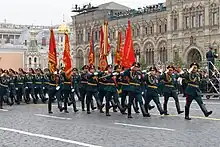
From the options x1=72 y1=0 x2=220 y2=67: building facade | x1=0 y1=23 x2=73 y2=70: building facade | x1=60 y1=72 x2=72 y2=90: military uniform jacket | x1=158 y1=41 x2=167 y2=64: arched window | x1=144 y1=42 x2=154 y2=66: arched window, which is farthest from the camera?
x1=0 y1=23 x2=73 y2=70: building facade

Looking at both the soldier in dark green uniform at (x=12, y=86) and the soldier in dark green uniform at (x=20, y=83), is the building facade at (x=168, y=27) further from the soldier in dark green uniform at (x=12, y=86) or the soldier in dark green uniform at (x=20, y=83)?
the soldier in dark green uniform at (x=12, y=86)

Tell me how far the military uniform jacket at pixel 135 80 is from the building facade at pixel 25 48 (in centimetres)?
4616

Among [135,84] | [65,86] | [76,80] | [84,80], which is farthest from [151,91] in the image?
[76,80]

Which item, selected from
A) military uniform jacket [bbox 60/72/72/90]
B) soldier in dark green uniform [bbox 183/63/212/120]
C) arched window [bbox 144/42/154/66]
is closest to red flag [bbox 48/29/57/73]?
military uniform jacket [bbox 60/72/72/90]

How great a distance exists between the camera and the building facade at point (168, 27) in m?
54.0

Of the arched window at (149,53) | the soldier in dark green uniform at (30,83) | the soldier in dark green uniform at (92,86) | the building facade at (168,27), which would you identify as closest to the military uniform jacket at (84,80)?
the soldier in dark green uniform at (92,86)

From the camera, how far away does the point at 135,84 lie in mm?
16359

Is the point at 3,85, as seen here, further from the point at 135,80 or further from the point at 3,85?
the point at 135,80

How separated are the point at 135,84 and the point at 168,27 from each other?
44.1 metres

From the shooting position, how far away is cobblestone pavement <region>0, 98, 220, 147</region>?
35.7 ft

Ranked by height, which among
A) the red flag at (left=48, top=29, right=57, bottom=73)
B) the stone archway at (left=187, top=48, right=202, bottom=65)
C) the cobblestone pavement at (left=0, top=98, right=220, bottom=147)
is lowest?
A: the cobblestone pavement at (left=0, top=98, right=220, bottom=147)

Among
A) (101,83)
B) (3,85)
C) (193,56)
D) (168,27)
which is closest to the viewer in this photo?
(101,83)

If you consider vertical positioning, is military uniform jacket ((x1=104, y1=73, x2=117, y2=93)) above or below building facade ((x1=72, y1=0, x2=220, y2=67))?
below

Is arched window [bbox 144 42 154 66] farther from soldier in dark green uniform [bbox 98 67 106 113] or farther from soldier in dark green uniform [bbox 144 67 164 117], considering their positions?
soldier in dark green uniform [bbox 144 67 164 117]
